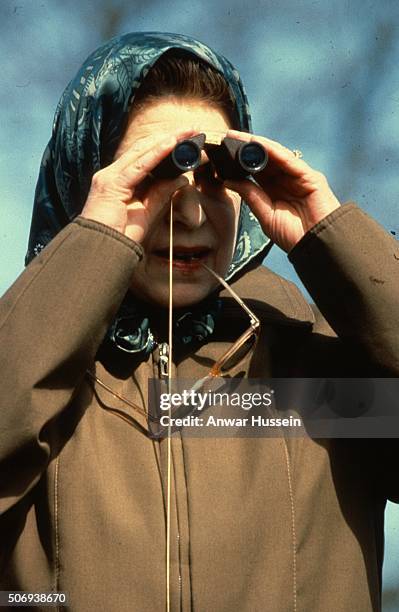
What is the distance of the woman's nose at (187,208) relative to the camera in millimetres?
1850

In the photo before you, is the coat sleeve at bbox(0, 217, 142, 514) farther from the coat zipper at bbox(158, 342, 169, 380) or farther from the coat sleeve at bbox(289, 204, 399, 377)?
the coat sleeve at bbox(289, 204, 399, 377)

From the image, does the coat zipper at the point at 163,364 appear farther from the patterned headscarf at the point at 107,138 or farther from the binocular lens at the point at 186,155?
the binocular lens at the point at 186,155

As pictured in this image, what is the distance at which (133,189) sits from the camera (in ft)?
5.96

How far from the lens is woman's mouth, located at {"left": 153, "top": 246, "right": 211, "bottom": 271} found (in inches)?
73.7

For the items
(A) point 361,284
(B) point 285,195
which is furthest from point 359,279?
(B) point 285,195

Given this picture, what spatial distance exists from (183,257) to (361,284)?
29cm

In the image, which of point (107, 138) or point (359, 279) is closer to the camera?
point (359, 279)

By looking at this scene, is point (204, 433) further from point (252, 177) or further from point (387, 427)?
point (252, 177)

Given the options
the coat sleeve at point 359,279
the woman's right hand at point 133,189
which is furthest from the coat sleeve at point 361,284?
the woman's right hand at point 133,189

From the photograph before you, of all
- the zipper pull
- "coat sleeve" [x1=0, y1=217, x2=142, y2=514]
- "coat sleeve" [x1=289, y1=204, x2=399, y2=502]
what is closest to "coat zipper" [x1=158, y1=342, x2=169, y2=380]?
the zipper pull

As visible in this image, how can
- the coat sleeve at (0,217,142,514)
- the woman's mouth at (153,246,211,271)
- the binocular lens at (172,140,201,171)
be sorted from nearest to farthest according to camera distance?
the coat sleeve at (0,217,142,514) < the binocular lens at (172,140,201,171) < the woman's mouth at (153,246,211,271)

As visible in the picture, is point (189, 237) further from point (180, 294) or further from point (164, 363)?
point (164, 363)

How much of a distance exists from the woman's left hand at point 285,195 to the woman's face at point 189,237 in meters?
0.04

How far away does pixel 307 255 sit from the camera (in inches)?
70.7
